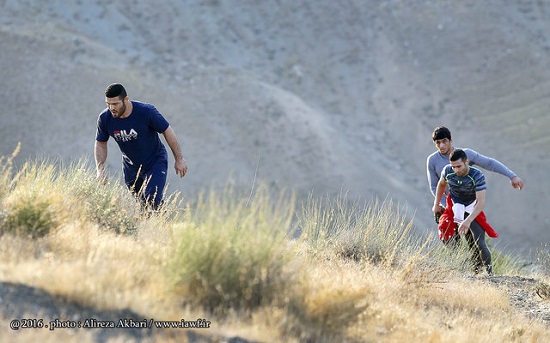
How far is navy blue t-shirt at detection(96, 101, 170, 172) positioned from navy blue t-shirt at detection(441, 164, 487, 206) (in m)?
3.04

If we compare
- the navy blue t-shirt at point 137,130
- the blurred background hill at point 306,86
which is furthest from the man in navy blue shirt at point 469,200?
the blurred background hill at point 306,86

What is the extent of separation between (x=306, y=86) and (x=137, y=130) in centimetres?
2907

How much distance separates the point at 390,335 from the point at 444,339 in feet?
1.49

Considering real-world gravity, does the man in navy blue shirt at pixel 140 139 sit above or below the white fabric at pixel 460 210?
above

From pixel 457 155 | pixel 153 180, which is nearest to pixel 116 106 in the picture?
pixel 153 180

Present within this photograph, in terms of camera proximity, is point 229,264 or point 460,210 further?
point 460,210

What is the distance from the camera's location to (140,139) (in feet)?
26.2

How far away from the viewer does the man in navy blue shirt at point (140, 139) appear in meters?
7.81

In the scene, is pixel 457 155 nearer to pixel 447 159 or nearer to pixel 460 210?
pixel 460 210

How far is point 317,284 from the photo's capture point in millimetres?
5410

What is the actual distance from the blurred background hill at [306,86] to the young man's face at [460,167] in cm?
1821

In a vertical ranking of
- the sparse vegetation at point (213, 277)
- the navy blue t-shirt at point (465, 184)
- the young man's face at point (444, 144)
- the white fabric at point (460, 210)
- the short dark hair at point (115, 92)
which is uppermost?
the short dark hair at point (115, 92)

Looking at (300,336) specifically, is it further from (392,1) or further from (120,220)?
(392,1)

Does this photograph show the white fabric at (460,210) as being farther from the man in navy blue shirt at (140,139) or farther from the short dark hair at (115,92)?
the short dark hair at (115,92)
